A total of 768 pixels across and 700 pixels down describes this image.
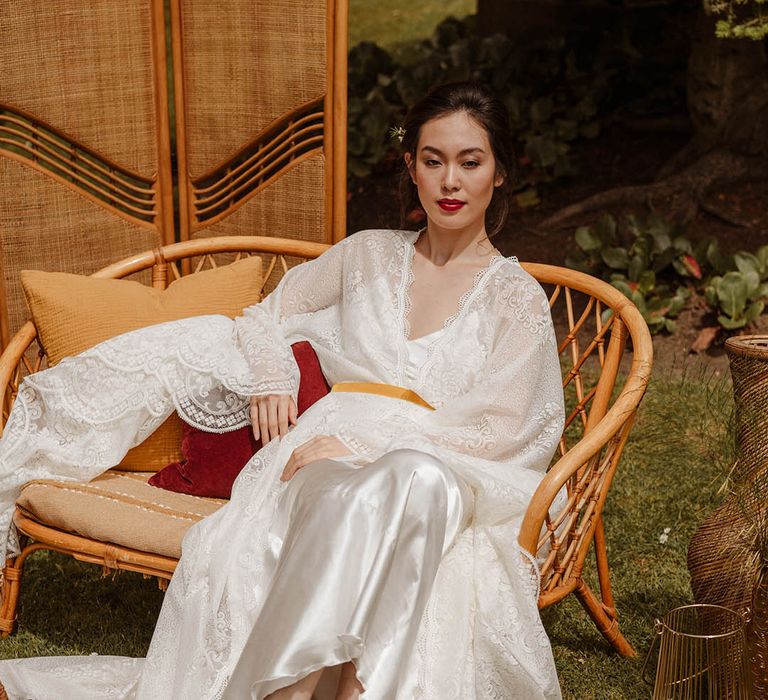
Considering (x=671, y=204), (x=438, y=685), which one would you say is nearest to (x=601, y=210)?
(x=671, y=204)

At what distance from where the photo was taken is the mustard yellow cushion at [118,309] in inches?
133

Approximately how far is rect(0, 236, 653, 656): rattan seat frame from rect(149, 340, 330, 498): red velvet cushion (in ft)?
1.06

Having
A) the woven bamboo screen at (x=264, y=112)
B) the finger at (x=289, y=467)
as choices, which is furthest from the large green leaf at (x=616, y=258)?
the finger at (x=289, y=467)

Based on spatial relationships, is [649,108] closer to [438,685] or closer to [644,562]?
[644,562]

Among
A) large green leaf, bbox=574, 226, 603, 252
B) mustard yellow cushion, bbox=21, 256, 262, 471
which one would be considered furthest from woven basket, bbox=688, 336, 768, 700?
large green leaf, bbox=574, 226, 603, 252

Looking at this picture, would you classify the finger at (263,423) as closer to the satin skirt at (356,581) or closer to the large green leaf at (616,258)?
the satin skirt at (356,581)

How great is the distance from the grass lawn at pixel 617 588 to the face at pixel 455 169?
95cm

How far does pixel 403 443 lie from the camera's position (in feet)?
9.19

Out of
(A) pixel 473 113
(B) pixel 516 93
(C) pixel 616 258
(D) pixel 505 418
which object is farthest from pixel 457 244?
(B) pixel 516 93

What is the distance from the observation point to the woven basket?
2.76m

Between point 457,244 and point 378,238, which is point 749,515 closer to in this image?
point 457,244

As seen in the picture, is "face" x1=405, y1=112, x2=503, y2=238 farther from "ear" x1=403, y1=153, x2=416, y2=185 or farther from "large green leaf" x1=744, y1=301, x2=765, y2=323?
"large green leaf" x1=744, y1=301, x2=765, y2=323

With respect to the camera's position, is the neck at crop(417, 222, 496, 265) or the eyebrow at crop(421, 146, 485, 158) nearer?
the eyebrow at crop(421, 146, 485, 158)

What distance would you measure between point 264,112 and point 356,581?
2.13 metres
